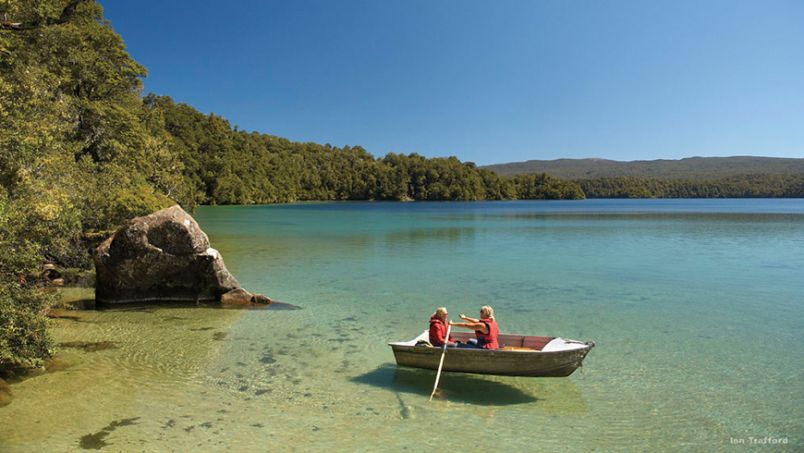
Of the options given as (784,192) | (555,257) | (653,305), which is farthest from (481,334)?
(784,192)

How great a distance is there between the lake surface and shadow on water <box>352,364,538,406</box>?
41 mm

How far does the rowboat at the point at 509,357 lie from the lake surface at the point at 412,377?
38 centimetres

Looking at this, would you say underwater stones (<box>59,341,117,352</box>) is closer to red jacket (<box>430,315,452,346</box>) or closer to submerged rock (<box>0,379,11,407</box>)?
submerged rock (<box>0,379,11,407</box>)

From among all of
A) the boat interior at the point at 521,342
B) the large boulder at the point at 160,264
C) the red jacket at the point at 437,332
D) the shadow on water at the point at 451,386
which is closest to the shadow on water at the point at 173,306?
the large boulder at the point at 160,264

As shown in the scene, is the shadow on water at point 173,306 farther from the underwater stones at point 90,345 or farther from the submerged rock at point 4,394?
the submerged rock at point 4,394

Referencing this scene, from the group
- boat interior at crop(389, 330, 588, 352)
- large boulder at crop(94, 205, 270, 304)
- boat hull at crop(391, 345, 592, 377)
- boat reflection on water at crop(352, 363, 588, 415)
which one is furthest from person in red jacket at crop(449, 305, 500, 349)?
large boulder at crop(94, 205, 270, 304)

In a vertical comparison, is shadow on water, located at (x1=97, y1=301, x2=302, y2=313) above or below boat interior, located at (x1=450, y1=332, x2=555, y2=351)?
below

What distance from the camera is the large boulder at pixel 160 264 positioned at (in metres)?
16.0

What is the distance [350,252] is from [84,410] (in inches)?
903

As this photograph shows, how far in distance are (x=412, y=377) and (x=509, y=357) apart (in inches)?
83.3

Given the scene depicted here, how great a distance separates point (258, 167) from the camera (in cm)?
13450

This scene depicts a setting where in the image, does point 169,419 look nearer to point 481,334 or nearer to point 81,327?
point 481,334

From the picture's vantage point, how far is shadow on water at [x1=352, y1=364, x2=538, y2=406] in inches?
364

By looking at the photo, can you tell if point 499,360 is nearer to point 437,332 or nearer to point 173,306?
point 437,332
